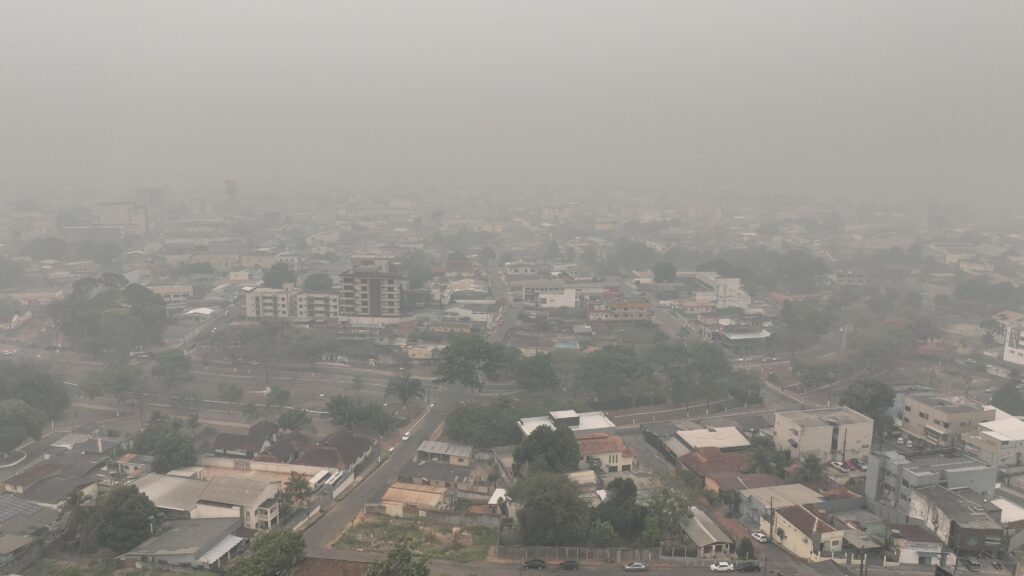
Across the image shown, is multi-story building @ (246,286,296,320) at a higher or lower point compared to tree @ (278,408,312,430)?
higher

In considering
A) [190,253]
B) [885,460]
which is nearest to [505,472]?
[885,460]

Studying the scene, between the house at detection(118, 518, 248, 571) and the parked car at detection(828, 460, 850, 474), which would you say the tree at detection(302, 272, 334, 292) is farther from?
the parked car at detection(828, 460, 850, 474)

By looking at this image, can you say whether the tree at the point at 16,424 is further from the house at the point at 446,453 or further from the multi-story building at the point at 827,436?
the multi-story building at the point at 827,436

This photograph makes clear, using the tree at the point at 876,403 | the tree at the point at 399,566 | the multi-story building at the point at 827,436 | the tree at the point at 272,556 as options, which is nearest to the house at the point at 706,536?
the multi-story building at the point at 827,436

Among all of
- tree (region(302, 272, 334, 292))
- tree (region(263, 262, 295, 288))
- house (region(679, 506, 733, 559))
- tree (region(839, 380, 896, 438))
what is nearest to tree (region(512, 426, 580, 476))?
house (region(679, 506, 733, 559))

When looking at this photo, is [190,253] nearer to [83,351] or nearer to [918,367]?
[83,351]

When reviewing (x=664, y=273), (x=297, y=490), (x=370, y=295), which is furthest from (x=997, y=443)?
(x=664, y=273)
